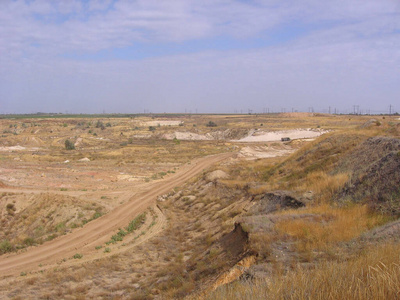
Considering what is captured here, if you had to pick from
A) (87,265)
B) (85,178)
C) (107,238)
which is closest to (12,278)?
(87,265)

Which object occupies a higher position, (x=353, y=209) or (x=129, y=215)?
(x=353, y=209)

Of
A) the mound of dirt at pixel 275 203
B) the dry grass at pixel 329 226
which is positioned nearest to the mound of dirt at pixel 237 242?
the dry grass at pixel 329 226

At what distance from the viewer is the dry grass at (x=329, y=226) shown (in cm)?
796

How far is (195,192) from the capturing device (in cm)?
2547

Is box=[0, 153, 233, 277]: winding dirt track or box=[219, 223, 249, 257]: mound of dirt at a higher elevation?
box=[219, 223, 249, 257]: mound of dirt

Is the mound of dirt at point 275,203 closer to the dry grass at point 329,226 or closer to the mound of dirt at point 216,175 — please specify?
the dry grass at point 329,226

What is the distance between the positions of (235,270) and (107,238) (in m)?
11.7

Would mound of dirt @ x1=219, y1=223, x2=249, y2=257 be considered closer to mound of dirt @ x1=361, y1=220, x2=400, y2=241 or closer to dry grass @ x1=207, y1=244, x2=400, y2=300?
mound of dirt @ x1=361, y1=220, x2=400, y2=241

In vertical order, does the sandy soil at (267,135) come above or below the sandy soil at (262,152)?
above

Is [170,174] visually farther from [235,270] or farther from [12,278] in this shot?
[235,270]

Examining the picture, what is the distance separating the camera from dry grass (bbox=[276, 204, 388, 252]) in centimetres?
796

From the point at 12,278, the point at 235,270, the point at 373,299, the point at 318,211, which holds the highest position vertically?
the point at 373,299

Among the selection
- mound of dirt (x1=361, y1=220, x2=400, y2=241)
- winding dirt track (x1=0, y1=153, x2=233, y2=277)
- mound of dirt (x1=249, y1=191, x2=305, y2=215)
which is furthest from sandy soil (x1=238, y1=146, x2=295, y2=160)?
mound of dirt (x1=361, y1=220, x2=400, y2=241)

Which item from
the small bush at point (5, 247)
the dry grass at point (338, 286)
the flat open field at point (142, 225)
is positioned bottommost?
the small bush at point (5, 247)
